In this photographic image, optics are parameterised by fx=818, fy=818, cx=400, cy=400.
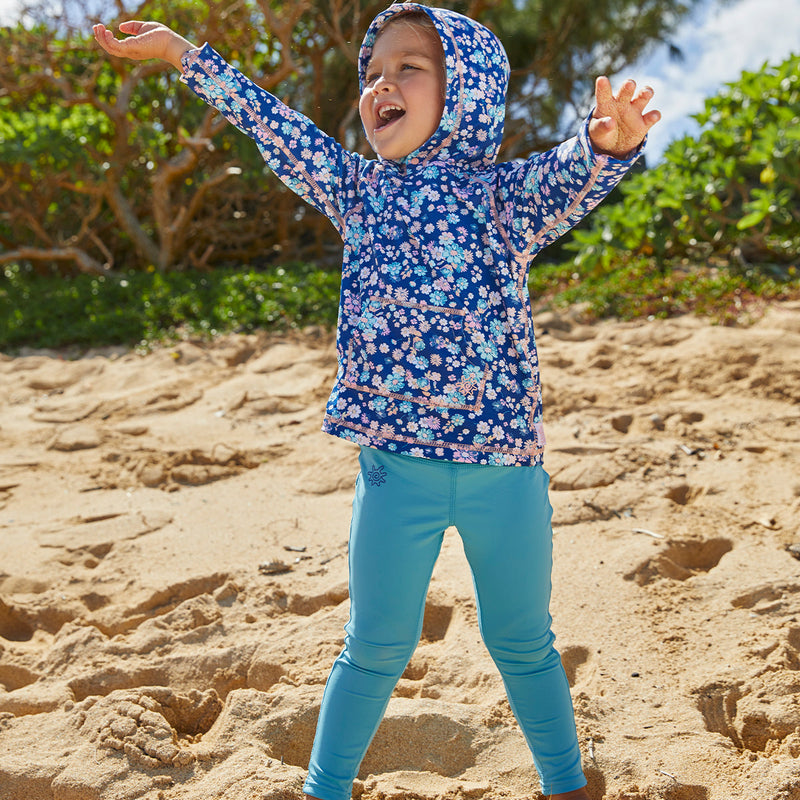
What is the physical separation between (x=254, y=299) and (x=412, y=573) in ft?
16.2

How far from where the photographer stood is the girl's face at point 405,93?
1676 mm

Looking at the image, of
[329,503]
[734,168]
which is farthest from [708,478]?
[734,168]

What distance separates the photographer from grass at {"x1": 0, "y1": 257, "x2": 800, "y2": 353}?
16.9 ft

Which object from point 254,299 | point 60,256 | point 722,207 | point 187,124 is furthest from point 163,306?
point 722,207

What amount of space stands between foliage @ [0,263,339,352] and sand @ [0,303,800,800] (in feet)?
4.48

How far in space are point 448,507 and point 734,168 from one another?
5047 millimetres

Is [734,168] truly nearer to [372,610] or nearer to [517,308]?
[517,308]

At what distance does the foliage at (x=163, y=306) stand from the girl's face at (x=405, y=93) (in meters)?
4.10

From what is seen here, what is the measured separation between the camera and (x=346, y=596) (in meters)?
2.62

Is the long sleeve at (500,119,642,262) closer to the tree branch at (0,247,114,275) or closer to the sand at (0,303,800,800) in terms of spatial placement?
the sand at (0,303,800,800)

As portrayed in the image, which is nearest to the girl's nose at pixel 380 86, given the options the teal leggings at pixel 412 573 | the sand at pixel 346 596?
the teal leggings at pixel 412 573

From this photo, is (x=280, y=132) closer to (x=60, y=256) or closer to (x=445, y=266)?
(x=445, y=266)

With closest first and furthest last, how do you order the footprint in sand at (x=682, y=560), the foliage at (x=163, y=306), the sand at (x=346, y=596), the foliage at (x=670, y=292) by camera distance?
the sand at (x=346, y=596)
the footprint in sand at (x=682, y=560)
the foliage at (x=670, y=292)
the foliage at (x=163, y=306)

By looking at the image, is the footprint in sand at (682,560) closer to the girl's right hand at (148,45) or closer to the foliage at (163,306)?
the girl's right hand at (148,45)
